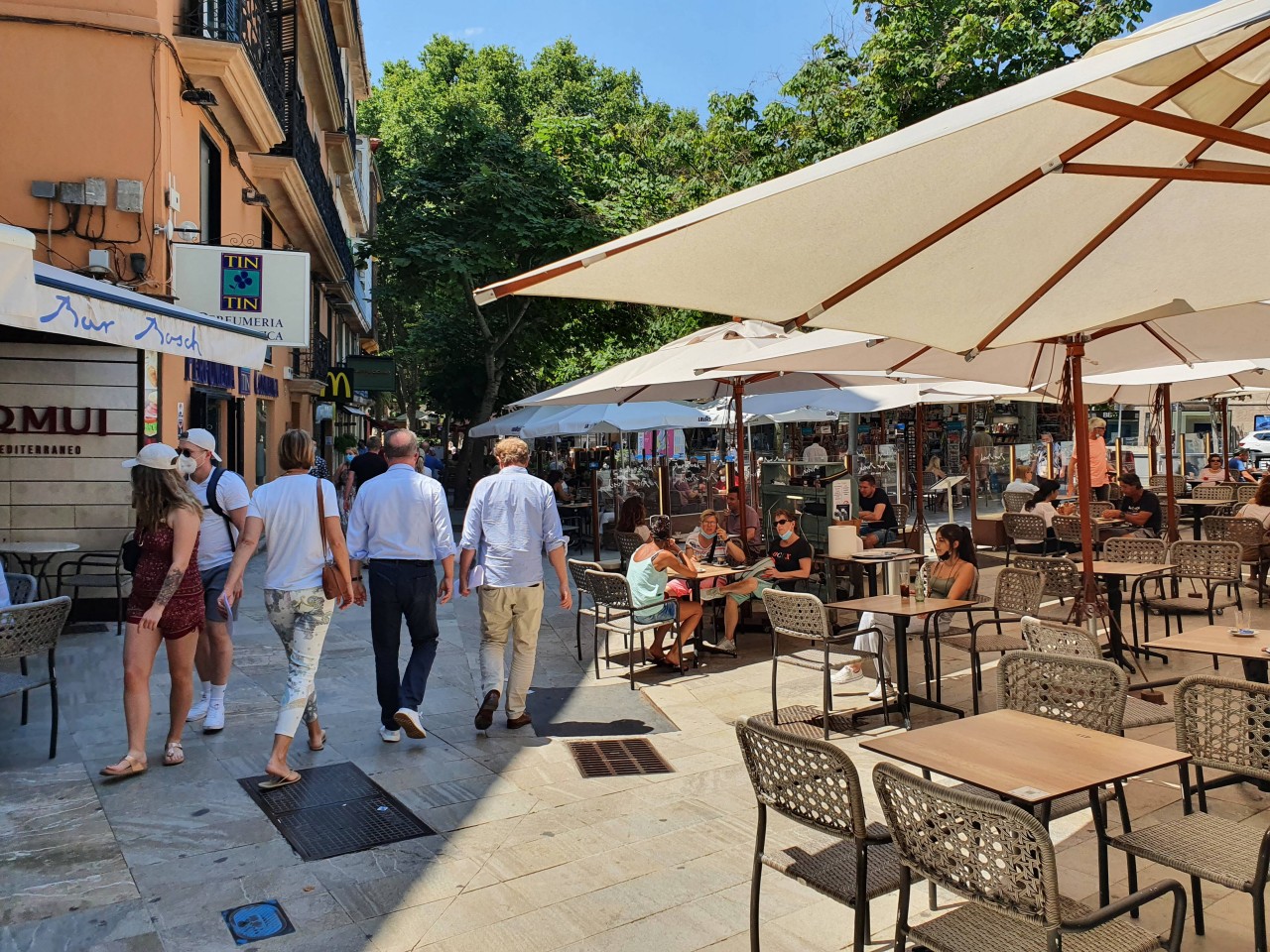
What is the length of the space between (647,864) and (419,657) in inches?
86.2

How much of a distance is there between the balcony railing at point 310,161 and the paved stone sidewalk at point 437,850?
11350 millimetres

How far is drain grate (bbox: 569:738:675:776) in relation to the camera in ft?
17.9

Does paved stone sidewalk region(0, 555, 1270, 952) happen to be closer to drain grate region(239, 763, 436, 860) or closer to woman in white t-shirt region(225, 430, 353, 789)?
drain grate region(239, 763, 436, 860)

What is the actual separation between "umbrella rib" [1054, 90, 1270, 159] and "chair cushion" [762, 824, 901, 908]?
7.31 feet

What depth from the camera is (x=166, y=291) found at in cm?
1013

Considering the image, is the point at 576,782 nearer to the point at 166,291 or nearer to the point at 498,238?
the point at 166,291

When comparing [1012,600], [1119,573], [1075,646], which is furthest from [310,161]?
[1075,646]

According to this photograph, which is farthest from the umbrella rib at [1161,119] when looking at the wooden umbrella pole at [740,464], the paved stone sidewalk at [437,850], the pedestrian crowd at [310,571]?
the wooden umbrella pole at [740,464]

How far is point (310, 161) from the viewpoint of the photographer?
1811 cm

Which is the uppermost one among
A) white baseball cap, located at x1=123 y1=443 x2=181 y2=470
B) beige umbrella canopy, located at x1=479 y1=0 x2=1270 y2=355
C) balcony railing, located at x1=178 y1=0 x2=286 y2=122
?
balcony railing, located at x1=178 y1=0 x2=286 y2=122

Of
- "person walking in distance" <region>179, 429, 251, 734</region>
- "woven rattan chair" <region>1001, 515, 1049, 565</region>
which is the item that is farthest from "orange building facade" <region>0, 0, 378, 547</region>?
"woven rattan chair" <region>1001, 515, 1049, 565</region>

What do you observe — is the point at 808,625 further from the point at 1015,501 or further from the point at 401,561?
the point at 1015,501

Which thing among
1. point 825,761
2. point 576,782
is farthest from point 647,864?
point 825,761

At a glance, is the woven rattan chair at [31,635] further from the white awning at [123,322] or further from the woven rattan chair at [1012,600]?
the woven rattan chair at [1012,600]
